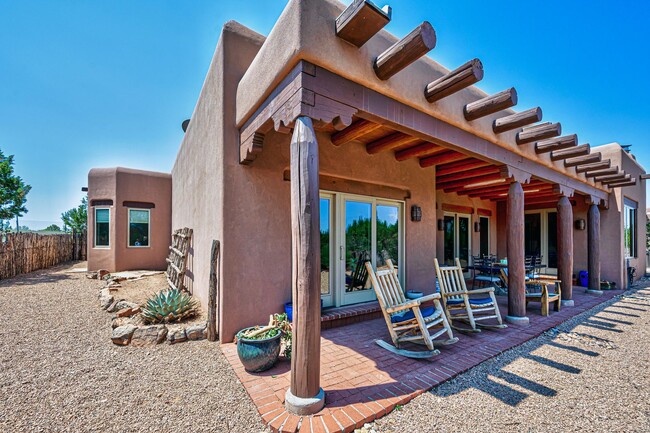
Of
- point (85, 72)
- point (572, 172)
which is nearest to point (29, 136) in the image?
point (85, 72)

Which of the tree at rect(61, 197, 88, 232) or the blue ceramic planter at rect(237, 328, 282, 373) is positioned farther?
the tree at rect(61, 197, 88, 232)

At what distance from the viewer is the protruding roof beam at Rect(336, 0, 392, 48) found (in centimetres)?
236

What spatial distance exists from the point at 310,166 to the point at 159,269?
36.2 feet

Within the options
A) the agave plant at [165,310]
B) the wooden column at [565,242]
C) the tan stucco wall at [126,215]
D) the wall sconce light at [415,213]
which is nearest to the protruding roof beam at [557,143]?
the wooden column at [565,242]

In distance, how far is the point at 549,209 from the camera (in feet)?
32.1

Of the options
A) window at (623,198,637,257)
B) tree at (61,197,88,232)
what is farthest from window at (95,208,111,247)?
window at (623,198,637,257)

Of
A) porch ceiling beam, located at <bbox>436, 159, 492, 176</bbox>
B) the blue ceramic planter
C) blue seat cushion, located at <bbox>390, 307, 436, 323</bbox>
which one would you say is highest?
porch ceiling beam, located at <bbox>436, 159, 492, 176</bbox>

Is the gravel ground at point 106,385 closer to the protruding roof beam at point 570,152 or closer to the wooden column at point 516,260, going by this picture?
the wooden column at point 516,260

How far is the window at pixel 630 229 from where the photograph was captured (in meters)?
9.20

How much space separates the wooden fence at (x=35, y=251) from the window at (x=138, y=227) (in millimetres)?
3348

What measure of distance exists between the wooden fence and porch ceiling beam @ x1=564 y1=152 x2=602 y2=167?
52.1 ft

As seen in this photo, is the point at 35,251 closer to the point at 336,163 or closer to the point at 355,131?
the point at 336,163

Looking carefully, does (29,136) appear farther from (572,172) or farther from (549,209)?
(549,209)

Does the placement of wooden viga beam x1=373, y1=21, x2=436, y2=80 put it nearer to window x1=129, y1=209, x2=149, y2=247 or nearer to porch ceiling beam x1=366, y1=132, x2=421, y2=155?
porch ceiling beam x1=366, y1=132, x2=421, y2=155
